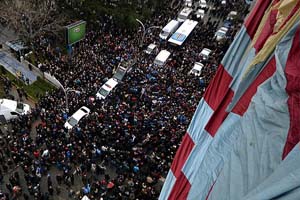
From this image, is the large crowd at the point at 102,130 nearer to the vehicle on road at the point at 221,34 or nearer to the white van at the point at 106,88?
the white van at the point at 106,88

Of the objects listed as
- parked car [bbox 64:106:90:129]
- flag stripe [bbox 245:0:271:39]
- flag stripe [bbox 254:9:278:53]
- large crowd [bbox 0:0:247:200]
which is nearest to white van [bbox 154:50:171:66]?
large crowd [bbox 0:0:247:200]

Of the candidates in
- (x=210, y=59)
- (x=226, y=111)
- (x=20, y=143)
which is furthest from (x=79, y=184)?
(x=210, y=59)

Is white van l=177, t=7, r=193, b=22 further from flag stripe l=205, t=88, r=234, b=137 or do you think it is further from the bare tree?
flag stripe l=205, t=88, r=234, b=137

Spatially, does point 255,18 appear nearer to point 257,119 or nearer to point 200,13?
point 257,119

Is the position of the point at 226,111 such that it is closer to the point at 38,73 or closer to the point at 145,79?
the point at 145,79

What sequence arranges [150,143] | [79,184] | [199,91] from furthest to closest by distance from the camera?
[199,91], [150,143], [79,184]

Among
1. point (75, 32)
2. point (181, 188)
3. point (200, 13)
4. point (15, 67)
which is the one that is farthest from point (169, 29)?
point (181, 188)

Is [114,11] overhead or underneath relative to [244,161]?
underneath
